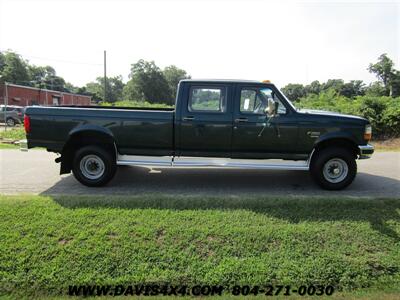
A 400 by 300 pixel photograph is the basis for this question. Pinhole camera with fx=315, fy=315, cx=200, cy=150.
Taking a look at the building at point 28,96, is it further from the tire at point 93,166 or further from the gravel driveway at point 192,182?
the tire at point 93,166

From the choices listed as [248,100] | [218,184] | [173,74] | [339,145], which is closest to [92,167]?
[218,184]

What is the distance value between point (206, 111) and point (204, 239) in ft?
9.00

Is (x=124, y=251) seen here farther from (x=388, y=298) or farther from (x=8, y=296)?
(x=388, y=298)

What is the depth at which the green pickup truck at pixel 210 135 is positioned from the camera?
19.6ft

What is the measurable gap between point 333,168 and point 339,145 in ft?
1.54

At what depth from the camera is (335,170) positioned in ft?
20.1

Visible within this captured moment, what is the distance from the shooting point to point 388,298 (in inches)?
131

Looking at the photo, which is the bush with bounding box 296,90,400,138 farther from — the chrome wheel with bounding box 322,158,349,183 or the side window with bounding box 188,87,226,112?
the side window with bounding box 188,87,226,112

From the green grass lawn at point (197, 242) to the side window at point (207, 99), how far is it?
1850mm

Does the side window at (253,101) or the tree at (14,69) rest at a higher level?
the tree at (14,69)

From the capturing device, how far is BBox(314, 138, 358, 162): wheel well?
607 centimetres

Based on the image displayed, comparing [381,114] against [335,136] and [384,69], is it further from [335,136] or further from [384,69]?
[384,69]

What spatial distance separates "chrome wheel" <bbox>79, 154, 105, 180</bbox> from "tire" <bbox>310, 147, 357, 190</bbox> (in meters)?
4.11

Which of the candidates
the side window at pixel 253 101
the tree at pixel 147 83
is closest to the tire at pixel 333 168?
the side window at pixel 253 101
